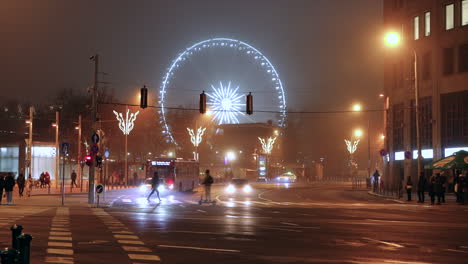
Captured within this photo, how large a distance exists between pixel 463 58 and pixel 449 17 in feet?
12.4

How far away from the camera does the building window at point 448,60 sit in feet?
165

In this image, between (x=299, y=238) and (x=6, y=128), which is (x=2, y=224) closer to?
(x=299, y=238)

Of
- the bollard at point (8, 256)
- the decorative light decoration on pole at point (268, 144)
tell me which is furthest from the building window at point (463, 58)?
the decorative light decoration on pole at point (268, 144)

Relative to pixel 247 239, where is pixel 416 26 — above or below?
above

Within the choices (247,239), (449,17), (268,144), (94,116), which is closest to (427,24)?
(449,17)

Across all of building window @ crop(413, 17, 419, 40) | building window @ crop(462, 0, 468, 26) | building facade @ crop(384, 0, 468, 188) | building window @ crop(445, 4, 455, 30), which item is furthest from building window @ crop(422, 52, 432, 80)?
building window @ crop(462, 0, 468, 26)

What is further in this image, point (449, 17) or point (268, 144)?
point (268, 144)

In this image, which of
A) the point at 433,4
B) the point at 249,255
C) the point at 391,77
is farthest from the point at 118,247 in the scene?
the point at 391,77

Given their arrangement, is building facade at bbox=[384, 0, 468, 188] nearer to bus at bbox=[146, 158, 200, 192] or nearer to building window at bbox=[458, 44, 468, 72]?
building window at bbox=[458, 44, 468, 72]

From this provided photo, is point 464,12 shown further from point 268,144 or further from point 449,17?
point 268,144

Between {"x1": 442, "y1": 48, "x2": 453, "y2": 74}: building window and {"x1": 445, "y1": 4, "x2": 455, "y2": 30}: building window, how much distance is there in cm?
188

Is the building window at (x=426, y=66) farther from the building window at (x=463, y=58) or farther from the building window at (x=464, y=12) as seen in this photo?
the building window at (x=464, y=12)

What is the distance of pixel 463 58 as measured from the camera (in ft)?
161

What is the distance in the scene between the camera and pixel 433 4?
5209cm
